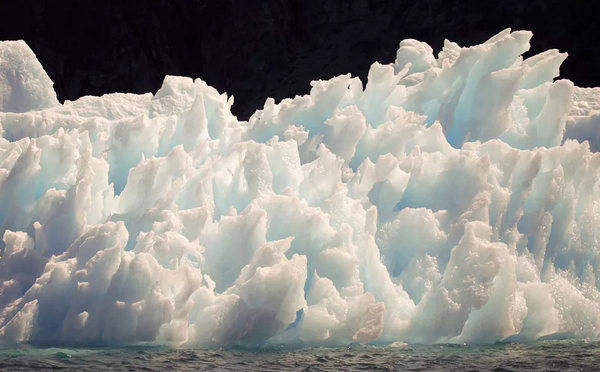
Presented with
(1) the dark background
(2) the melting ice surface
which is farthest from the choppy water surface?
(1) the dark background

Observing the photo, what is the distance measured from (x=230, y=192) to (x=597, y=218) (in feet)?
12.3

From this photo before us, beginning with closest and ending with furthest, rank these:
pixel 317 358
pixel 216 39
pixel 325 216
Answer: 1. pixel 317 358
2. pixel 325 216
3. pixel 216 39

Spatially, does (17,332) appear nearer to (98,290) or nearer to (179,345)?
(98,290)

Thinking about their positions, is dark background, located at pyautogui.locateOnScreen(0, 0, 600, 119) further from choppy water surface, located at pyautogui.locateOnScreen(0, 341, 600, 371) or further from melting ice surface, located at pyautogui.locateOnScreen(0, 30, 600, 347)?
choppy water surface, located at pyautogui.locateOnScreen(0, 341, 600, 371)

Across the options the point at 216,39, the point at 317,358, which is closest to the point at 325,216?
the point at 317,358

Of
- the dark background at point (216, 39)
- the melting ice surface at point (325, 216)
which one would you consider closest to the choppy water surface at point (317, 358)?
the melting ice surface at point (325, 216)

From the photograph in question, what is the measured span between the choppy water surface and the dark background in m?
12.2

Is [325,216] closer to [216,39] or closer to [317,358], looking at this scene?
[317,358]

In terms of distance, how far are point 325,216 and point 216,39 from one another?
1230cm

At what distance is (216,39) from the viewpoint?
19703 mm

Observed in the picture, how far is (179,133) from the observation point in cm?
1007

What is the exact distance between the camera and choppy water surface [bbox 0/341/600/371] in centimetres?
646

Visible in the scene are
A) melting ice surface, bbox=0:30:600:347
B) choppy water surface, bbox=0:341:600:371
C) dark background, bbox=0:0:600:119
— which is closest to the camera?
choppy water surface, bbox=0:341:600:371

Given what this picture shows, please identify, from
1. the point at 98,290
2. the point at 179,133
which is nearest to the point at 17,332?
the point at 98,290
